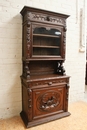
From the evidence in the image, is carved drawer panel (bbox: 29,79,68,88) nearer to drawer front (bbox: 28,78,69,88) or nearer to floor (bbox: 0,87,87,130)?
drawer front (bbox: 28,78,69,88)

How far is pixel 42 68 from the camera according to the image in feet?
8.31

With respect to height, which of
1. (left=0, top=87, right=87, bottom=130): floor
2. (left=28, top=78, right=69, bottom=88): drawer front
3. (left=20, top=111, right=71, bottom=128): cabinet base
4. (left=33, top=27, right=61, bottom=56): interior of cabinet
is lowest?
(left=0, top=87, right=87, bottom=130): floor

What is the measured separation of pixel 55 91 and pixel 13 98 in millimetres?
854

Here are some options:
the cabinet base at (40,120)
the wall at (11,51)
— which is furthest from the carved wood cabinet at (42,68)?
the wall at (11,51)

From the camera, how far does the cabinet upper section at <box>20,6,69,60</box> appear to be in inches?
80.7

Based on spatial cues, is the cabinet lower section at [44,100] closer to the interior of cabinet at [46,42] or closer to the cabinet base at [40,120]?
the cabinet base at [40,120]

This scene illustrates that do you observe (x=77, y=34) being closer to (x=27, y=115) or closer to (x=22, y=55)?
(x=22, y=55)

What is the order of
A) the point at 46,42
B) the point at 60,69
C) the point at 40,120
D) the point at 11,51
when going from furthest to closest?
the point at 60,69 < the point at 46,42 < the point at 11,51 < the point at 40,120

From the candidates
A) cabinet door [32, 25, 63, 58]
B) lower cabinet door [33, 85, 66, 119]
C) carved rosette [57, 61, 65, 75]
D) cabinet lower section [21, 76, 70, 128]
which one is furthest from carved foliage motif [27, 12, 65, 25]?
lower cabinet door [33, 85, 66, 119]

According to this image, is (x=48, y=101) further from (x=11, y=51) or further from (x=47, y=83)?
(x=11, y=51)

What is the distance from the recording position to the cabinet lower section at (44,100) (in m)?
2.05

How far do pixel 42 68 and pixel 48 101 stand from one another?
2.27ft

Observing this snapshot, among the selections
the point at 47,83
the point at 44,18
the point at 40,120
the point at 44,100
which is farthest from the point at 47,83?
the point at 44,18

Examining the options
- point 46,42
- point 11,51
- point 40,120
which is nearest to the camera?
point 40,120
